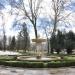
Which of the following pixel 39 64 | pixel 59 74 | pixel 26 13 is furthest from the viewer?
pixel 26 13

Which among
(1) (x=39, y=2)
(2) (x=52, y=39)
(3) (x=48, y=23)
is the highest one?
(1) (x=39, y=2)

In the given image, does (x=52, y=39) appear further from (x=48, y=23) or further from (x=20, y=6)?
(x=20, y=6)

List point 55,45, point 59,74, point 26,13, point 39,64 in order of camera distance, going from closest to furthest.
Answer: point 59,74, point 39,64, point 26,13, point 55,45

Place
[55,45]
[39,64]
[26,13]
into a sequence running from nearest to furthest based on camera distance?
[39,64]
[26,13]
[55,45]

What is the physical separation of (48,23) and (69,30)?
14.1ft

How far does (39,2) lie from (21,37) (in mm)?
36121

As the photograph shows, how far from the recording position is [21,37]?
77.4 metres

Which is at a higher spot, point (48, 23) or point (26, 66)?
point (48, 23)

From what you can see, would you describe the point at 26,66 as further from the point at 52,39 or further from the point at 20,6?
the point at 52,39

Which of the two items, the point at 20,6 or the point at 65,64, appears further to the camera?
the point at 20,6

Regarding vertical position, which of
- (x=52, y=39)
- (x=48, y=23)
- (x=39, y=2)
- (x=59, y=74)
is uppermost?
(x=39, y=2)

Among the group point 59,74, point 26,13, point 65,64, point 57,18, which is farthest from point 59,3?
point 59,74

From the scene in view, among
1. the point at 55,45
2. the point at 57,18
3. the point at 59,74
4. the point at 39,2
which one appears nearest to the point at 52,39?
the point at 55,45

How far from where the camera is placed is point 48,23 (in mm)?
48250
